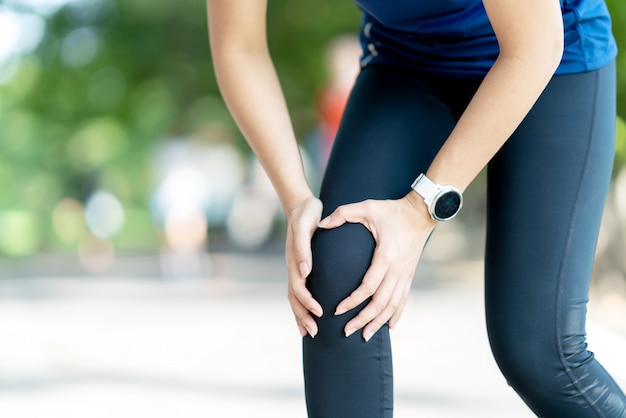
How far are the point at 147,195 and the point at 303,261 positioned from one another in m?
24.4

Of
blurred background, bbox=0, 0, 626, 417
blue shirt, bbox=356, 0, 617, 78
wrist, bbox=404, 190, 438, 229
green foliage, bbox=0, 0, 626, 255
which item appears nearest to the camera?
wrist, bbox=404, 190, 438, 229

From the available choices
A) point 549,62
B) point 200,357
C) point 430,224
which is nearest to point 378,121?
point 430,224

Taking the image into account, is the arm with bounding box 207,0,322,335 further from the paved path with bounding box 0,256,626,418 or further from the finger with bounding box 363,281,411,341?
the paved path with bounding box 0,256,626,418

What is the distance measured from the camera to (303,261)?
5.90 feet

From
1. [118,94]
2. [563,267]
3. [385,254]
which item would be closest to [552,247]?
[563,267]

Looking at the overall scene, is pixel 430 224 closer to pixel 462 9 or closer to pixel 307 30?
pixel 462 9

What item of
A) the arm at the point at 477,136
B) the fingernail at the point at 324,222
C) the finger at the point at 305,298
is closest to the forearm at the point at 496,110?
the arm at the point at 477,136

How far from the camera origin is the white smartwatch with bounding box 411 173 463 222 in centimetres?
181

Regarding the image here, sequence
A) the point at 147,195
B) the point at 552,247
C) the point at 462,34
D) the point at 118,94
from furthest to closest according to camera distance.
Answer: the point at 147,195, the point at 118,94, the point at 462,34, the point at 552,247

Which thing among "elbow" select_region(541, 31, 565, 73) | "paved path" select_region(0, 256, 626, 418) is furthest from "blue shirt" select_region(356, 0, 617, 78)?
"paved path" select_region(0, 256, 626, 418)

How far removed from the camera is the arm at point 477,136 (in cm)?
173

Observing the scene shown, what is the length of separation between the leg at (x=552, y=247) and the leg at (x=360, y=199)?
19 centimetres

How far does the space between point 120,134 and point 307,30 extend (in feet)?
31.7

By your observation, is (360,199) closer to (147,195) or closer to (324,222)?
(324,222)
